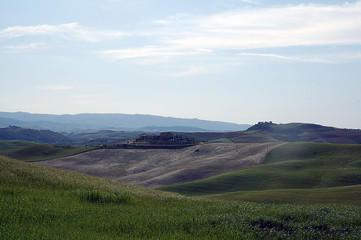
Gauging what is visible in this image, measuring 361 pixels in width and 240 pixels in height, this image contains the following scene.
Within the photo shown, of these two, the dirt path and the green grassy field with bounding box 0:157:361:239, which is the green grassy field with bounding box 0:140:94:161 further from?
the green grassy field with bounding box 0:157:361:239

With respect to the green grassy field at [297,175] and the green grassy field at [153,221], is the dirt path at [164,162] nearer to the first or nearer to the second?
the green grassy field at [297,175]

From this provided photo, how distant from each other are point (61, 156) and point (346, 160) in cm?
9039

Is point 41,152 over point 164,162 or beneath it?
beneath

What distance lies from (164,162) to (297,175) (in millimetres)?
44558

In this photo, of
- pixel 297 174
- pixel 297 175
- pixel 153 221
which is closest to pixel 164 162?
pixel 297 174

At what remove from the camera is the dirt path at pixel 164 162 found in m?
88.6

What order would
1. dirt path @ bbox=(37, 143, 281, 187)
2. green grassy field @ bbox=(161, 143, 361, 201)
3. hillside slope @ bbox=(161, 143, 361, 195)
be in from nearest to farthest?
1. green grassy field @ bbox=(161, 143, 361, 201)
2. hillside slope @ bbox=(161, 143, 361, 195)
3. dirt path @ bbox=(37, 143, 281, 187)

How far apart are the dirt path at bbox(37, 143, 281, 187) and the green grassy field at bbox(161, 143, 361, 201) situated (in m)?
8.57

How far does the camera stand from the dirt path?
88.6 meters

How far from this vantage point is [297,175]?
2928 inches

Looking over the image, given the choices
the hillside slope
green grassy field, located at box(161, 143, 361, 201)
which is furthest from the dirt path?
green grassy field, located at box(161, 143, 361, 201)

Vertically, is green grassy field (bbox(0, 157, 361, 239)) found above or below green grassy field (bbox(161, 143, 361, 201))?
above

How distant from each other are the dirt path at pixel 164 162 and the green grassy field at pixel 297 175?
338 inches

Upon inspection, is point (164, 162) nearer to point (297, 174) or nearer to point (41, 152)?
point (297, 174)
